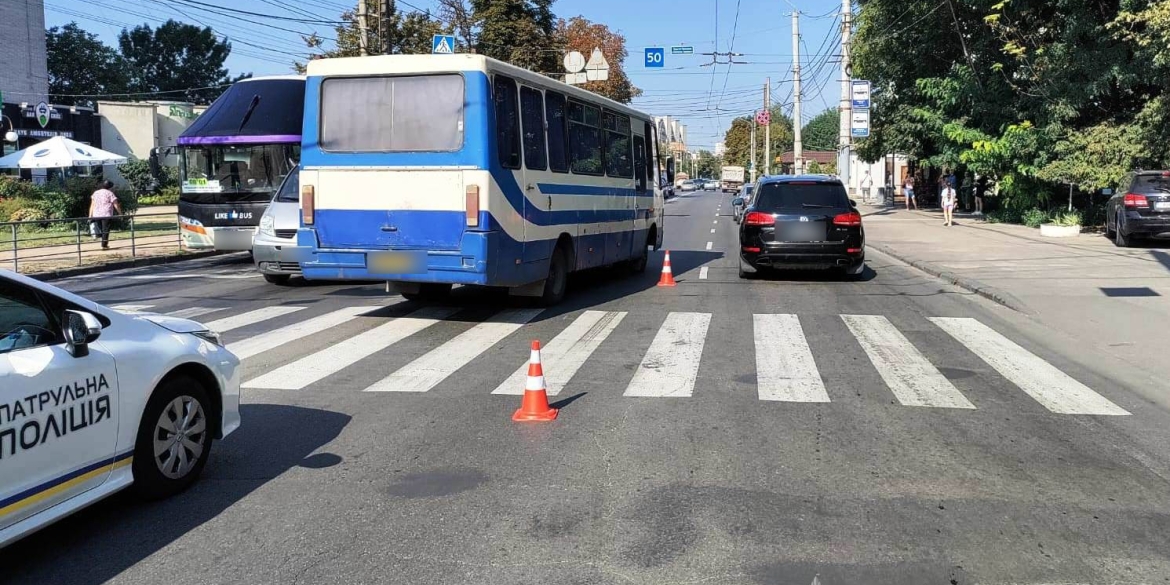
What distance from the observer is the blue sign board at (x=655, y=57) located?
35.9m

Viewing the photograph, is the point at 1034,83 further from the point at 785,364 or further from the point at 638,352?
the point at 638,352

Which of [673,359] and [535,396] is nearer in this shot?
[535,396]

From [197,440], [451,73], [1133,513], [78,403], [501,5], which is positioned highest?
[501,5]

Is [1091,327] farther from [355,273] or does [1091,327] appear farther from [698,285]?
[355,273]

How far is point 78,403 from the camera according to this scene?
448 cm

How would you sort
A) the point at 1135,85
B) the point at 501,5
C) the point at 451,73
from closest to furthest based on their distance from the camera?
the point at 451,73
the point at 1135,85
the point at 501,5

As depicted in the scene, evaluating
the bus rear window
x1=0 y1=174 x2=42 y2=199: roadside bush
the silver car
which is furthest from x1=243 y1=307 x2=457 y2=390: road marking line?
x1=0 y1=174 x2=42 y2=199: roadside bush

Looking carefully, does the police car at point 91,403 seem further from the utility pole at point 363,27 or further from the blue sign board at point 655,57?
the blue sign board at point 655,57

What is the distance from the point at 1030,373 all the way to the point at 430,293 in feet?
27.6

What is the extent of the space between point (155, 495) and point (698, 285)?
11.4 meters

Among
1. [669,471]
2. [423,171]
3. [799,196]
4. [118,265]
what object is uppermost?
[423,171]

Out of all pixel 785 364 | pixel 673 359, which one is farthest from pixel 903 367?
pixel 673 359

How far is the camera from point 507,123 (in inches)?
442

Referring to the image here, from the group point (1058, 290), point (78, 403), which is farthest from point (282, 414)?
point (1058, 290)
